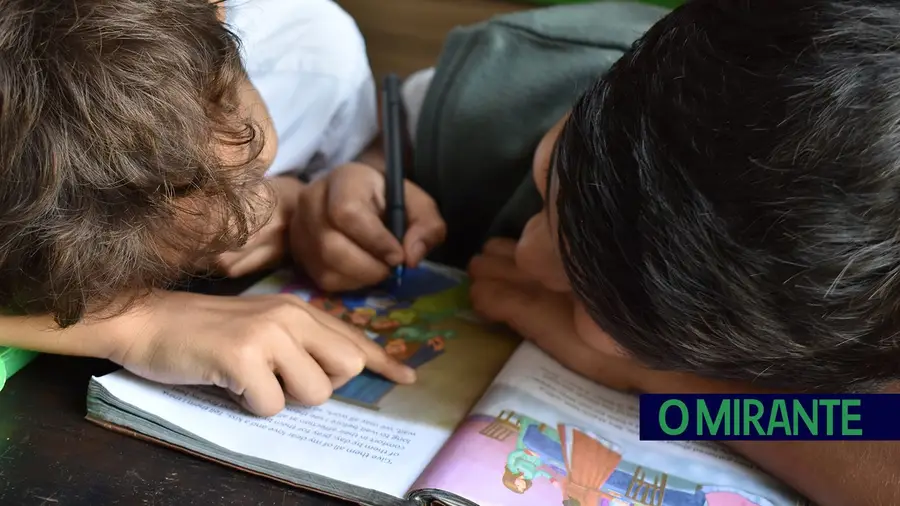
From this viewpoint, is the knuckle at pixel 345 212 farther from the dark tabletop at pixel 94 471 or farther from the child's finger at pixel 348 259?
the dark tabletop at pixel 94 471

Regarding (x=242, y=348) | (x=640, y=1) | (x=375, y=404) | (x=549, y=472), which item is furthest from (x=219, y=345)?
(x=640, y=1)

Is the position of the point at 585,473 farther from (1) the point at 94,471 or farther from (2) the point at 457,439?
(1) the point at 94,471

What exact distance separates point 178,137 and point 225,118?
0.05 meters

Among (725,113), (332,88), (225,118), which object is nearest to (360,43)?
(332,88)

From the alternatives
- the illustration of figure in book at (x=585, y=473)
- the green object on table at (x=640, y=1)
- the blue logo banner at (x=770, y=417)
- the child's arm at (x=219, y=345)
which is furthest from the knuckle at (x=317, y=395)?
the green object on table at (x=640, y=1)

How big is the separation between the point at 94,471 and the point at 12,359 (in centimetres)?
11

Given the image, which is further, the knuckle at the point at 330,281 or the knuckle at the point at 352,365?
the knuckle at the point at 330,281

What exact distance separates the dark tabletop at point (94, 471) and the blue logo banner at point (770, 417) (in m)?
0.23

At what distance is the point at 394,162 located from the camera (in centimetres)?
70

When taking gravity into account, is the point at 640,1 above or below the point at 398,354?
above

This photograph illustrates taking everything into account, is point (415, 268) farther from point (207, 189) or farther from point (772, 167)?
point (772, 167)

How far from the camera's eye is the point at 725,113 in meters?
0.39

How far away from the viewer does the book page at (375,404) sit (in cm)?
49

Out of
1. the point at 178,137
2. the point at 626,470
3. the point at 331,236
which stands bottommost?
the point at 626,470
